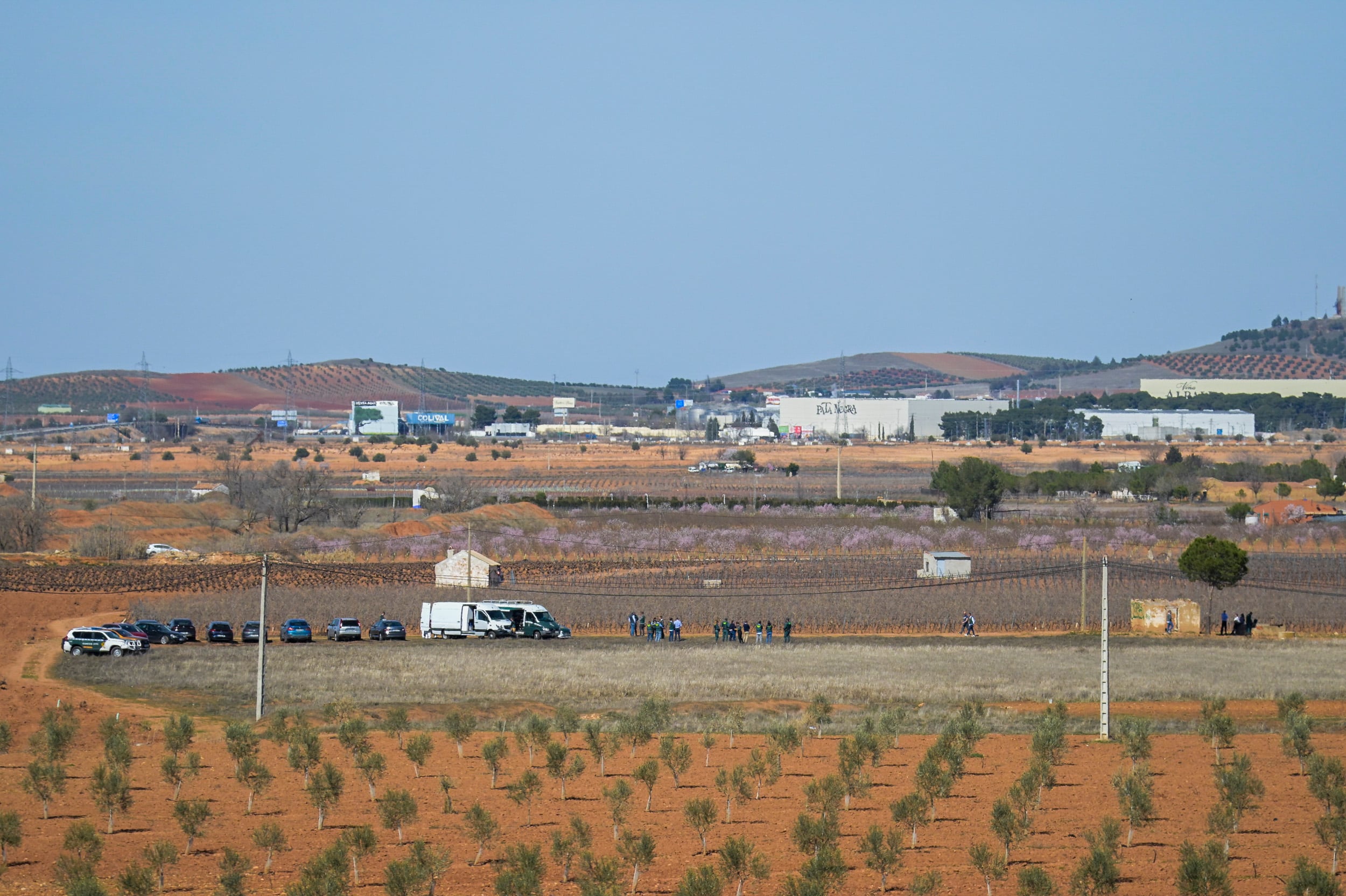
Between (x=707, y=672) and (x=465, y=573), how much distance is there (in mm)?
18072

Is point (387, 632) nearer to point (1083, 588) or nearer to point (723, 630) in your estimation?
point (723, 630)

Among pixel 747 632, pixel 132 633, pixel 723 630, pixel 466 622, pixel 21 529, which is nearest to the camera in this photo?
pixel 132 633

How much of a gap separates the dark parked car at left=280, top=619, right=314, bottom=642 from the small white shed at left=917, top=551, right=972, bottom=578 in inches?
953

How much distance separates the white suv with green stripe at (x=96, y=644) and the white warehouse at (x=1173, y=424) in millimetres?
145562

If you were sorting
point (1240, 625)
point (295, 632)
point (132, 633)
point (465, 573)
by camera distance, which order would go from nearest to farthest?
point (132, 633), point (295, 632), point (1240, 625), point (465, 573)

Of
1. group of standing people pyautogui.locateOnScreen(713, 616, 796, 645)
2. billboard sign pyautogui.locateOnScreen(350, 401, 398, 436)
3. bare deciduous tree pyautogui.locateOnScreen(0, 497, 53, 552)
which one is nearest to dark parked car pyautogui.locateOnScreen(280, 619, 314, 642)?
group of standing people pyautogui.locateOnScreen(713, 616, 796, 645)

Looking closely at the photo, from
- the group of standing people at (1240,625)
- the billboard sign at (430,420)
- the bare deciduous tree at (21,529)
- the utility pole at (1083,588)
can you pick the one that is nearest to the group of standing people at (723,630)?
the utility pole at (1083,588)

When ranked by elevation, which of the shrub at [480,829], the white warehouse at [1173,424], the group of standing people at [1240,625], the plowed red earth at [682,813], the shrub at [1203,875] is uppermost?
the white warehouse at [1173,424]

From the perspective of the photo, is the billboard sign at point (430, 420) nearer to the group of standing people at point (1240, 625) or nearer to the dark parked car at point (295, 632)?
the dark parked car at point (295, 632)

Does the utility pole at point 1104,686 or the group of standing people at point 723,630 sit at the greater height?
Answer: the utility pole at point 1104,686

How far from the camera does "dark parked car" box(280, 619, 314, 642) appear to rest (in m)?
42.0

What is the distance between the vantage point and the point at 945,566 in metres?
55.3

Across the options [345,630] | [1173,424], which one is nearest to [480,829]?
[345,630]

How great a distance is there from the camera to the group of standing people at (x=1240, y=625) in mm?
45594
